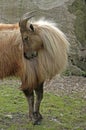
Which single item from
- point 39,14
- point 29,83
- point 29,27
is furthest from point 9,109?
point 39,14

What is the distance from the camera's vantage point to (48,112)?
27.0 feet

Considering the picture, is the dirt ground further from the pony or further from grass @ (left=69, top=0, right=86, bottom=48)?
the pony

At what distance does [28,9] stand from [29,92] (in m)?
6.62

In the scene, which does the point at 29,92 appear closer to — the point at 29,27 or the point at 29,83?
the point at 29,83

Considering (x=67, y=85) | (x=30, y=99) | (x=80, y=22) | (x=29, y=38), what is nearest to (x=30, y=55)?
(x=29, y=38)

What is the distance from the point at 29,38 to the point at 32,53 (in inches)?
10.1

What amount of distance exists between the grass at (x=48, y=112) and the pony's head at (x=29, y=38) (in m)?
1.21

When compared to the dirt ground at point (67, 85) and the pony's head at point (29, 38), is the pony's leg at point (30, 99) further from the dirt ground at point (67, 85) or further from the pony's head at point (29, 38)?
the dirt ground at point (67, 85)

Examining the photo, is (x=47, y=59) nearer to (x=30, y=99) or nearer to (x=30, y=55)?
(x=30, y=55)

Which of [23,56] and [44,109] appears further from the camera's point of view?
[44,109]

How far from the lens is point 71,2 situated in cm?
1325

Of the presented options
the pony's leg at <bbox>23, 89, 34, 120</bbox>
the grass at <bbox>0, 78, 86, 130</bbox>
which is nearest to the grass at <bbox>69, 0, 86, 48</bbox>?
the grass at <bbox>0, 78, 86, 130</bbox>

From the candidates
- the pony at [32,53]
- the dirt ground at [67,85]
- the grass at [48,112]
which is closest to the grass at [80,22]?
the dirt ground at [67,85]

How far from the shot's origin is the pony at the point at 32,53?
718cm
